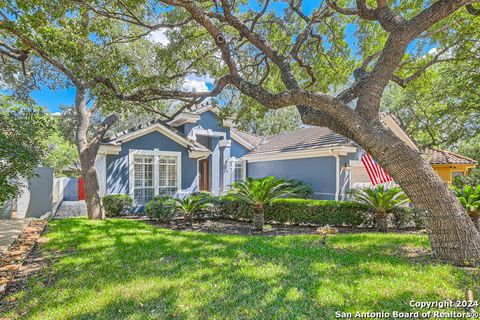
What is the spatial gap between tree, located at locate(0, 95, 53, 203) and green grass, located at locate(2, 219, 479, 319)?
1.93 meters

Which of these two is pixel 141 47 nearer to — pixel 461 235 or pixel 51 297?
pixel 51 297

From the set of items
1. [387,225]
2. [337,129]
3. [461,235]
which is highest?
[337,129]

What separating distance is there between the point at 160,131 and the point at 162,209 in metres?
5.44

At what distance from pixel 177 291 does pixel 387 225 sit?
8.84 meters

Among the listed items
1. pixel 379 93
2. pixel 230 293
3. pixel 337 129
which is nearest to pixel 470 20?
pixel 379 93

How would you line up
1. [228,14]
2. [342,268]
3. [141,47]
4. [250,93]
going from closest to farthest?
[342,268] < [250,93] < [228,14] < [141,47]

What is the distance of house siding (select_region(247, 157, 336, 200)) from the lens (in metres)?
16.0

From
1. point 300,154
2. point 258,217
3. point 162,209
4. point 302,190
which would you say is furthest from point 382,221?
point 162,209

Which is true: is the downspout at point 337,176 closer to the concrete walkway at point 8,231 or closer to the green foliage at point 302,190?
the green foliage at point 302,190

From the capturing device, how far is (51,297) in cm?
404

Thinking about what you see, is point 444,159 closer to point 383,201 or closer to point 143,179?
point 383,201

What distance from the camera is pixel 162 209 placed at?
39.2 ft

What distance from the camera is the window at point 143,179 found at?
49.7ft

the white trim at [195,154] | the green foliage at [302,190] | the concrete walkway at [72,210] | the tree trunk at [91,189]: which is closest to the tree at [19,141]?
the tree trunk at [91,189]
